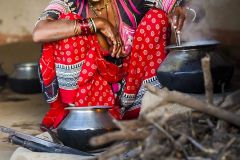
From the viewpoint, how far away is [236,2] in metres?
5.52

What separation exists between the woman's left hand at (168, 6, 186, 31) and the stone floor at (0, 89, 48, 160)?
4.59 ft

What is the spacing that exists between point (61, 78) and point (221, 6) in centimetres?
256

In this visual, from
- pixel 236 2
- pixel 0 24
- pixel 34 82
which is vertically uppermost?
pixel 236 2

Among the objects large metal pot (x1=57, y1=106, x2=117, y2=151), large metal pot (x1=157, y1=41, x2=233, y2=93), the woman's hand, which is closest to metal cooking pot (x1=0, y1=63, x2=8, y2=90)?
the woman's hand

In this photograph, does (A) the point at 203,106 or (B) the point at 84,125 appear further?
(B) the point at 84,125

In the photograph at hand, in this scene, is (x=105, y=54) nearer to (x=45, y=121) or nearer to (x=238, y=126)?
(x=45, y=121)

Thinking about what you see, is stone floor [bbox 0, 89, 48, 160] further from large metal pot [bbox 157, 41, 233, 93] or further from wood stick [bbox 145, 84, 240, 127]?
wood stick [bbox 145, 84, 240, 127]

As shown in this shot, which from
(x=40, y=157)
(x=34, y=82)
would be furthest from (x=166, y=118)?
(x=34, y=82)

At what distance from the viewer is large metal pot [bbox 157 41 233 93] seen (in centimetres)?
271

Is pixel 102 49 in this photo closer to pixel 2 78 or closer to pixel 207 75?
pixel 207 75

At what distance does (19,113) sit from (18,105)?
1.54ft

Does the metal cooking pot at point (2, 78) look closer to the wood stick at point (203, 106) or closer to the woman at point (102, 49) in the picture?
the woman at point (102, 49)

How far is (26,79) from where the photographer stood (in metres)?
6.09

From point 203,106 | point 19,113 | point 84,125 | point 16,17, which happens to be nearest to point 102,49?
point 84,125
